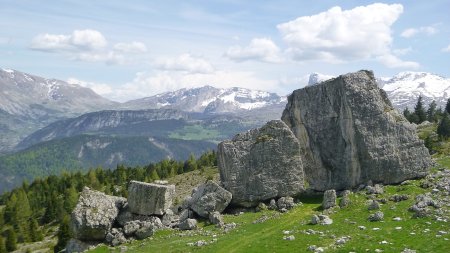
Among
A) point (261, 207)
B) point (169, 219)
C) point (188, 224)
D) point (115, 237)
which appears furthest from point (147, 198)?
point (261, 207)

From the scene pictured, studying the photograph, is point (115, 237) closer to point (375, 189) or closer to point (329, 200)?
point (329, 200)

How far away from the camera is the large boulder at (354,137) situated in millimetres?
57750

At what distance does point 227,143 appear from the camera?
2406 inches

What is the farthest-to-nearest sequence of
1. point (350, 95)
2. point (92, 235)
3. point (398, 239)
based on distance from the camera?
point (350, 95)
point (92, 235)
point (398, 239)

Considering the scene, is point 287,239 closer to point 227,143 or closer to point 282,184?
point 282,184

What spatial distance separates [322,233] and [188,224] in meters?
17.8

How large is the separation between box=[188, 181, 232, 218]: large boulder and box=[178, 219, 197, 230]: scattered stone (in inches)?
125

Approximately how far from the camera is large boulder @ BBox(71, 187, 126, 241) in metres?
54.3

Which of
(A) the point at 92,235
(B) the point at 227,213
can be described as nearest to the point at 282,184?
(B) the point at 227,213

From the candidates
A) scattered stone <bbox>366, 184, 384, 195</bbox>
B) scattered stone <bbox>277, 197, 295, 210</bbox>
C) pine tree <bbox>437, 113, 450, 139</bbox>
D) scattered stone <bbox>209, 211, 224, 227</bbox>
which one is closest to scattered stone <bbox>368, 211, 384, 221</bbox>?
scattered stone <bbox>366, 184, 384, 195</bbox>

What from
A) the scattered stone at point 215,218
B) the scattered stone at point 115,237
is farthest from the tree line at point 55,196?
the scattered stone at point 215,218

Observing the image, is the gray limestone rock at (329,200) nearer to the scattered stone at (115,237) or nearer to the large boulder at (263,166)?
the large boulder at (263,166)

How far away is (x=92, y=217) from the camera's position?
54.6m

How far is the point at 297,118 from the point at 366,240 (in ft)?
92.6
